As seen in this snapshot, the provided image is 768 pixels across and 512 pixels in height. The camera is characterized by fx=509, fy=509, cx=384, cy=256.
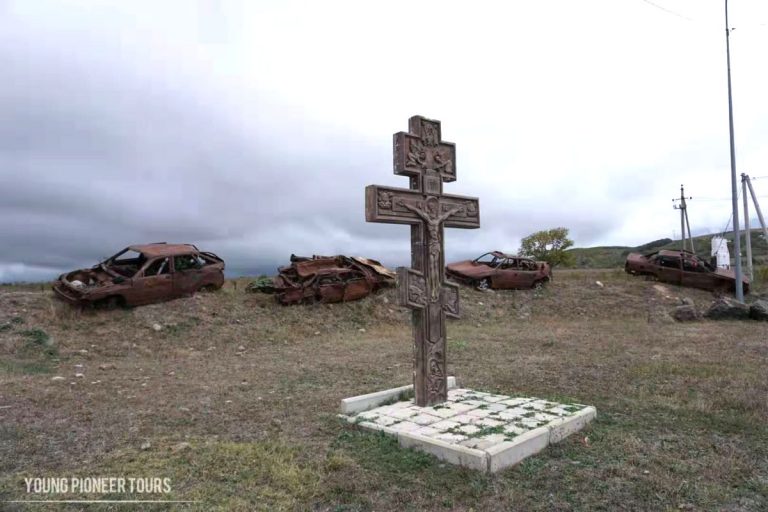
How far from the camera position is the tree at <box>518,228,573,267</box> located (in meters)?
37.9

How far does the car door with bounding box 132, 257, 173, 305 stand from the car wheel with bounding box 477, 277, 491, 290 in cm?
1045

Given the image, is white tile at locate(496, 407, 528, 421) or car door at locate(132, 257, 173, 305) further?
car door at locate(132, 257, 173, 305)

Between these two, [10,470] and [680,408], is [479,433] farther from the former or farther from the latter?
[10,470]

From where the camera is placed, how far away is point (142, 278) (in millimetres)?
12383

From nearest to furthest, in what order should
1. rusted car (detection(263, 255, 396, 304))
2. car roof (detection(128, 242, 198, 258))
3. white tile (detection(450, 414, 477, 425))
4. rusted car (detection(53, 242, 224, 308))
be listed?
white tile (detection(450, 414, 477, 425))
rusted car (detection(53, 242, 224, 308))
car roof (detection(128, 242, 198, 258))
rusted car (detection(263, 255, 396, 304))

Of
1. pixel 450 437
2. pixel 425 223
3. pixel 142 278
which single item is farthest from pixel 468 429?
pixel 142 278

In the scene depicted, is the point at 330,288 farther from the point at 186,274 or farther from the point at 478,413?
the point at 478,413

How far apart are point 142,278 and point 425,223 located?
8.59 meters

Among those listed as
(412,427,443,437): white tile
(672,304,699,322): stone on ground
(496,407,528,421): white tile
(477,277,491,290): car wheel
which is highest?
(477,277,491,290): car wheel

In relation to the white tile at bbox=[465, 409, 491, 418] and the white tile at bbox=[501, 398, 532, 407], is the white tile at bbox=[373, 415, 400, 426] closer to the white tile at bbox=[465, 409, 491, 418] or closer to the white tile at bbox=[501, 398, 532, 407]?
the white tile at bbox=[465, 409, 491, 418]

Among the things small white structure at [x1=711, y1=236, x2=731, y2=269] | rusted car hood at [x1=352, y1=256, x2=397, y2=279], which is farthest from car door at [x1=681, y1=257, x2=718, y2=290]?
rusted car hood at [x1=352, y1=256, x2=397, y2=279]

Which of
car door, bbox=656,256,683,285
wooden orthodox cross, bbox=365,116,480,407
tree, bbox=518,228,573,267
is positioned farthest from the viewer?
tree, bbox=518,228,573,267

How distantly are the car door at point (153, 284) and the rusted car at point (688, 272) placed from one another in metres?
17.8

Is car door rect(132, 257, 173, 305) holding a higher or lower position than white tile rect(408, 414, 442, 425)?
higher
